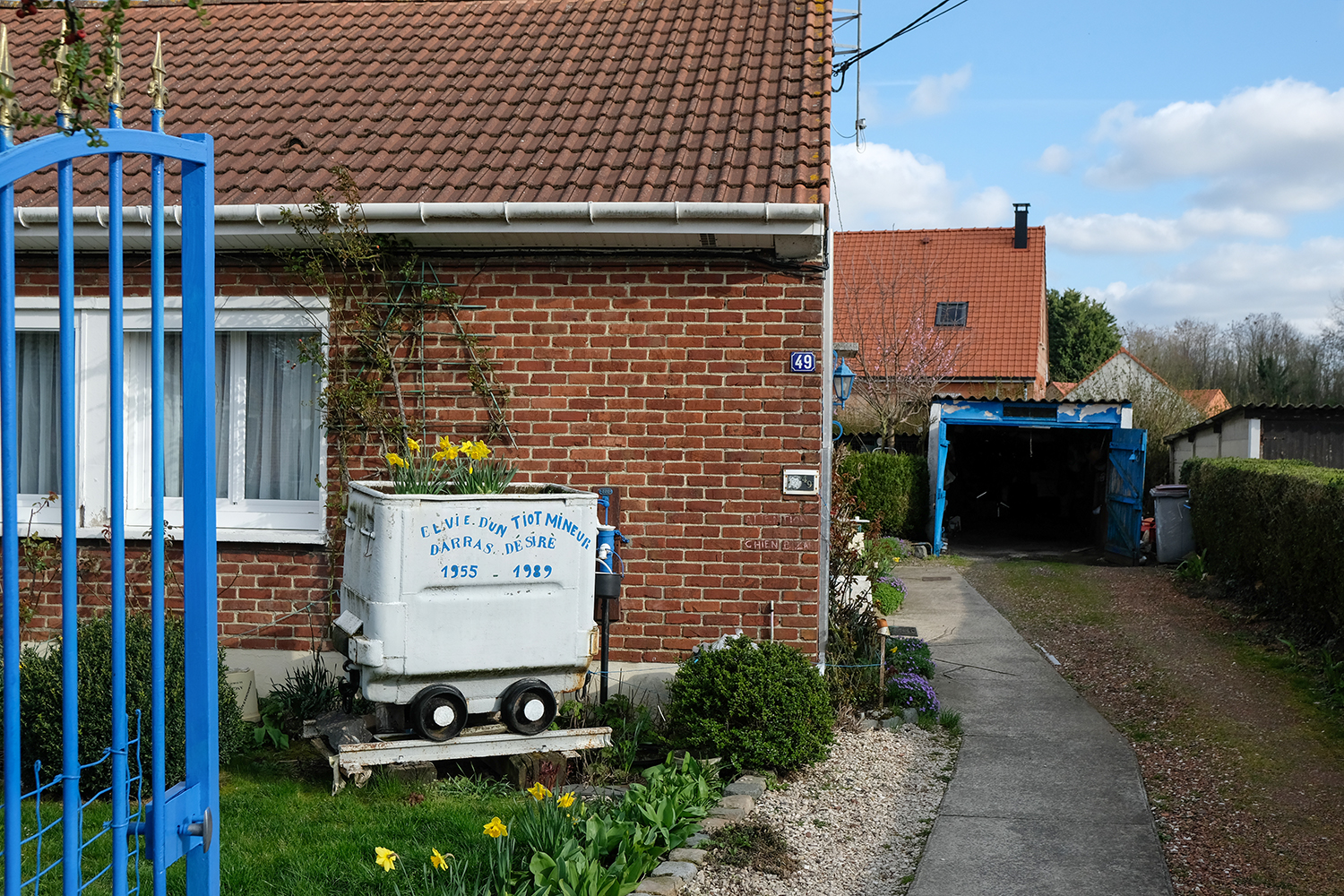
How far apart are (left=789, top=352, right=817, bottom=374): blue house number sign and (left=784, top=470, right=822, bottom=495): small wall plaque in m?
0.64

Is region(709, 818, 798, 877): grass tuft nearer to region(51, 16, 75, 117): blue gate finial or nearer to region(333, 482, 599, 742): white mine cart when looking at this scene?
region(333, 482, 599, 742): white mine cart

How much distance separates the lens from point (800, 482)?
675 centimetres

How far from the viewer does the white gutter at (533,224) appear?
6.37 meters

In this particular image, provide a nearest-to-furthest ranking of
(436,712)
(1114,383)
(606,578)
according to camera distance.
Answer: (436,712)
(606,578)
(1114,383)

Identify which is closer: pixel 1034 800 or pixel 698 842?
pixel 698 842

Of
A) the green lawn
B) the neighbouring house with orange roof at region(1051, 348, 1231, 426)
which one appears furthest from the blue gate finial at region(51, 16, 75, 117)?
the neighbouring house with orange roof at region(1051, 348, 1231, 426)

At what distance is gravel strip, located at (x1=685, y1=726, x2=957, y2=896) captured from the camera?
4.70 metres

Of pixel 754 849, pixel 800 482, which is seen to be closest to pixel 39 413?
pixel 800 482

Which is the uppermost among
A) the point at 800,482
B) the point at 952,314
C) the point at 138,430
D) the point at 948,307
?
the point at 948,307

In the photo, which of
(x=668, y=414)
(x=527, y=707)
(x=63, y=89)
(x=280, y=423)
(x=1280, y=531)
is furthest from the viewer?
(x=1280, y=531)

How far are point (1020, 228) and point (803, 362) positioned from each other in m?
26.5

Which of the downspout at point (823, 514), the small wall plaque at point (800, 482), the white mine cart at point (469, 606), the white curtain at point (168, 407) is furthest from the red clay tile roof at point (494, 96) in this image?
the white mine cart at point (469, 606)

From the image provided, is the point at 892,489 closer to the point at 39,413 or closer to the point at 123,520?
the point at 39,413

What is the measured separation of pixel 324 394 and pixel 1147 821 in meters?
5.56
